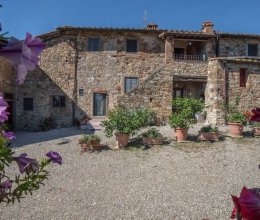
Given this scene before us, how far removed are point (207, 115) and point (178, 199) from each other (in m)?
12.1

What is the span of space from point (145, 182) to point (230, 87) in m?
11.7

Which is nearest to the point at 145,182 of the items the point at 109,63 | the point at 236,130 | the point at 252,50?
the point at 236,130

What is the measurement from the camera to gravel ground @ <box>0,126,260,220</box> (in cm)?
652

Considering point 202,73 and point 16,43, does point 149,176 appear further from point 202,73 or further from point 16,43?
point 202,73

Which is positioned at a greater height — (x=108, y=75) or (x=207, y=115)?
(x=108, y=75)

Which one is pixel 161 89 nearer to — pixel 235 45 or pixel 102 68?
pixel 102 68

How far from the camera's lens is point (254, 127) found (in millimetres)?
14266

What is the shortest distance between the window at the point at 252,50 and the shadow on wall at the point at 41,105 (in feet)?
39.8

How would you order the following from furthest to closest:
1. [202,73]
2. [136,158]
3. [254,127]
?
[202,73] → [254,127] → [136,158]

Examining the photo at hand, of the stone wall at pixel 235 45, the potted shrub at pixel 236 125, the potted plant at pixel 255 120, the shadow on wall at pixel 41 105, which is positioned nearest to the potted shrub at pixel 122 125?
the potted shrub at pixel 236 125

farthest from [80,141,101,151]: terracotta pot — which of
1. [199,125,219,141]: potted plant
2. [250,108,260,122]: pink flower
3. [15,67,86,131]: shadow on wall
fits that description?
[250,108,260,122]: pink flower

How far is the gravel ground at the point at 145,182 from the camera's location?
6.52 meters

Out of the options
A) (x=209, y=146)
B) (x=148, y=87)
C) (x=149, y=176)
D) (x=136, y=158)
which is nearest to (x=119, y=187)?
(x=149, y=176)

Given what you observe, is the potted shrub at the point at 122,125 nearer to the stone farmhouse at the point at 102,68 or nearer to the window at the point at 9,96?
the stone farmhouse at the point at 102,68
